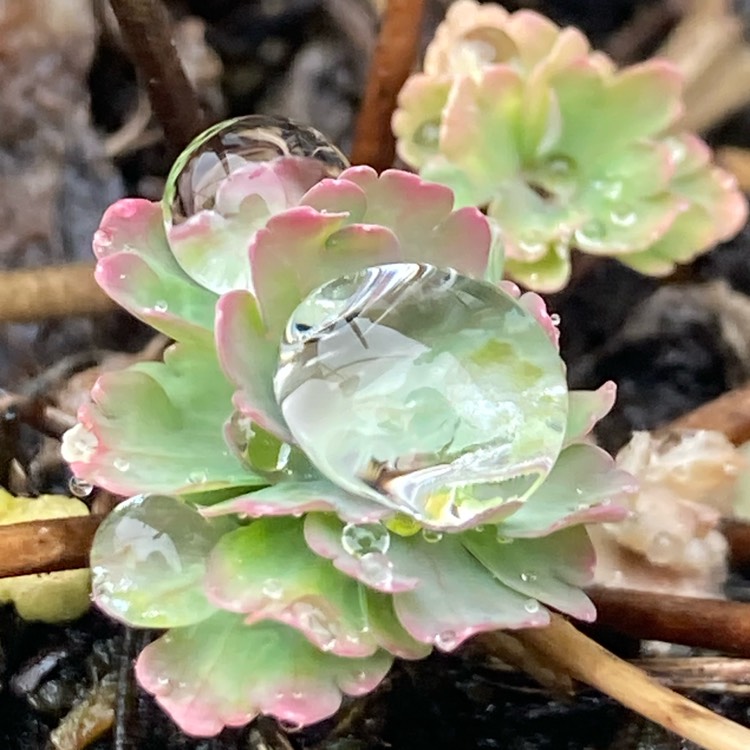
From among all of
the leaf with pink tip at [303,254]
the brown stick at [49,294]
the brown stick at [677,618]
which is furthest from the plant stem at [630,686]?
the brown stick at [49,294]

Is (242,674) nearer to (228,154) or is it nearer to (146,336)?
(228,154)

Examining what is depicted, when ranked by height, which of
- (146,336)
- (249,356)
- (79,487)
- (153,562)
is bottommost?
(146,336)

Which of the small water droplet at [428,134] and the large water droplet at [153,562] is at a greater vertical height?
the small water droplet at [428,134]

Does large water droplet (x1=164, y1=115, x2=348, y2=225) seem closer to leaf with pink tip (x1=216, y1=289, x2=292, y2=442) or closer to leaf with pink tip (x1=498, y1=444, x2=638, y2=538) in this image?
leaf with pink tip (x1=216, y1=289, x2=292, y2=442)

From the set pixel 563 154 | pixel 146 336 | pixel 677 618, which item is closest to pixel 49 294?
pixel 146 336

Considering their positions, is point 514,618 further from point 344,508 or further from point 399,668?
point 399,668

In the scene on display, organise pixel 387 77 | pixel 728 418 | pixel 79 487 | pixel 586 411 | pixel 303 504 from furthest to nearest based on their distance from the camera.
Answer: pixel 387 77, pixel 728 418, pixel 79 487, pixel 586 411, pixel 303 504

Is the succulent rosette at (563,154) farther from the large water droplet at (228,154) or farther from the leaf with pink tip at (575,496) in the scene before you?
the leaf with pink tip at (575,496)
